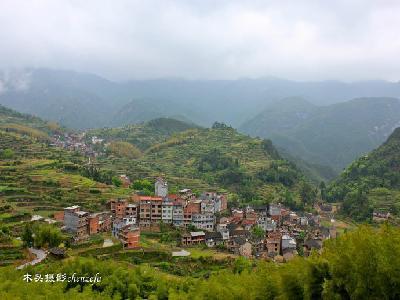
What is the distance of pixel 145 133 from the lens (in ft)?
469

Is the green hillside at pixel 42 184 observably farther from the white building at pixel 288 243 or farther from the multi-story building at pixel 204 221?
the white building at pixel 288 243

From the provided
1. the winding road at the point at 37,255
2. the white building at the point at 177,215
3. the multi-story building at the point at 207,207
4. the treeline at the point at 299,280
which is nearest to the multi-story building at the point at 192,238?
the white building at the point at 177,215

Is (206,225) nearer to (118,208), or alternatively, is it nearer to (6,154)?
(118,208)

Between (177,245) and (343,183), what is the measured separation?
53.8 meters

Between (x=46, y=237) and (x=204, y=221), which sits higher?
(x=46, y=237)

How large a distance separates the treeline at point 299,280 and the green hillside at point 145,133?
323ft

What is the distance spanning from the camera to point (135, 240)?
38.3m

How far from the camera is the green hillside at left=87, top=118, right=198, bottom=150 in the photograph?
132 meters

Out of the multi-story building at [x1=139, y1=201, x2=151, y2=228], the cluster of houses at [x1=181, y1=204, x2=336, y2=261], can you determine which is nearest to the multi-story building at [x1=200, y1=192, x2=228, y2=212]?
the cluster of houses at [x1=181, y1=204, x2=336, y2=261]

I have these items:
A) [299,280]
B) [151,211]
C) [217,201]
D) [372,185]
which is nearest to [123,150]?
[372,185]

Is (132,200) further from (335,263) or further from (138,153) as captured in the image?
(138,153)

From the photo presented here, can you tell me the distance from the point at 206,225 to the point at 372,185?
144 feet

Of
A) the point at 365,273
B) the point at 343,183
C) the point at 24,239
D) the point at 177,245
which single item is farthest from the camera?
the point at 343,183

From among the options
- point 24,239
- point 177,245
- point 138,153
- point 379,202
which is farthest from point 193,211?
point 138,153
